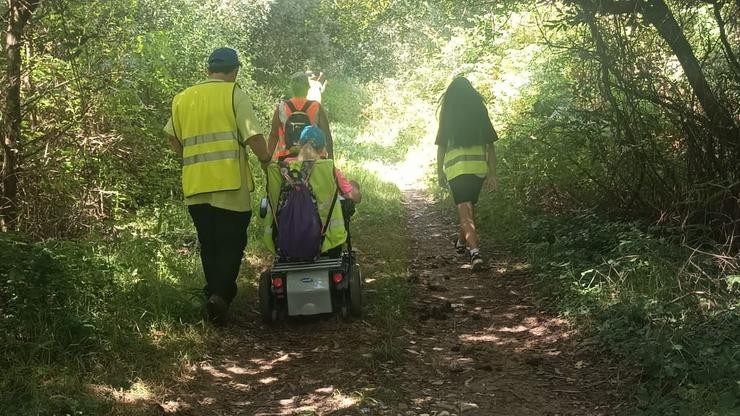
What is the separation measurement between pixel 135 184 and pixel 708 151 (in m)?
6.50

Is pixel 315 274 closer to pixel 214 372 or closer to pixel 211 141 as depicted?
pixel 214 372

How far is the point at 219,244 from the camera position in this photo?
5.21 metres

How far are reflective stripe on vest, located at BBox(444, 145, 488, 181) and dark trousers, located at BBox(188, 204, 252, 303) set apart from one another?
2.95 meters

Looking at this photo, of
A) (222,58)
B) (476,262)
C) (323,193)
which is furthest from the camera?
(476,262)

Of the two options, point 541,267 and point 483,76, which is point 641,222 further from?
point 483,76

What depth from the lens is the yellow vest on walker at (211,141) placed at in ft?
16.6

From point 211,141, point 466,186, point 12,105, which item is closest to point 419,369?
point 211,141

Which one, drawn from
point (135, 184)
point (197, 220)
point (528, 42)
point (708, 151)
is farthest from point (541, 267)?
point (528, 42)

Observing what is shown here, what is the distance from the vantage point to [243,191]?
205 inches

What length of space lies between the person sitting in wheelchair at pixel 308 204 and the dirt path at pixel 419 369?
0.67m

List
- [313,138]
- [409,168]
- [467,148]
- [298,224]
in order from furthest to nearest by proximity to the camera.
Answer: [409,168], [467,148], [313,138], [298,224]

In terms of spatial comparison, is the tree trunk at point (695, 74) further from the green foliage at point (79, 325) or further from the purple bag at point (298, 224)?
the green foliage at point (79, 325)

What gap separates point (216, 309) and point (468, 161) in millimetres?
3467

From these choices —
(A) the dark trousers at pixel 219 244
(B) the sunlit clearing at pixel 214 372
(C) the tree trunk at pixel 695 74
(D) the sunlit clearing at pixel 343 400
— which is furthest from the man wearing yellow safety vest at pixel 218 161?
(C) the tree trunk at pixel 695 74
